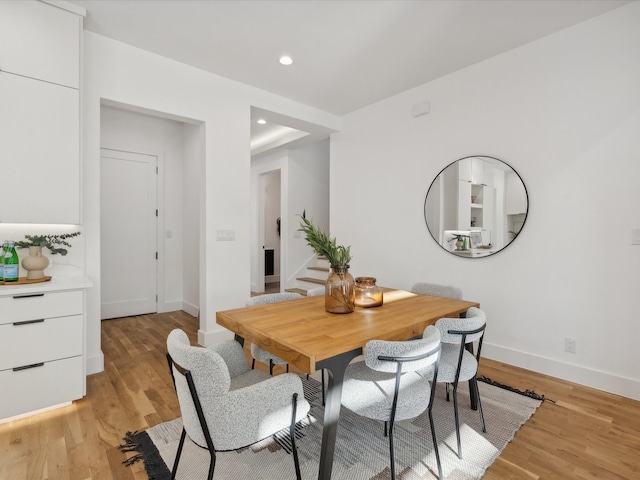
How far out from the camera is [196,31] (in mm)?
2719

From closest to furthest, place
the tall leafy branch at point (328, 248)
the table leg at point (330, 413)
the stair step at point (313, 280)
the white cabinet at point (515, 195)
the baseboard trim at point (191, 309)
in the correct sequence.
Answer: the table leg at point (330, 413) → the tall leafy branch at point (328, 248) → the white cabinet at point (515, 195) → the baseboard trim at point (191, 309) → the stair step at point (313, 280)

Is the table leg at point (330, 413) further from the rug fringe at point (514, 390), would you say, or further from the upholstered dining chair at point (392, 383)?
the rug fringe at point (514, 390)

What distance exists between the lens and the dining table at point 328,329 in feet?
4.53

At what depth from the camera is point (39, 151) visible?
231cm

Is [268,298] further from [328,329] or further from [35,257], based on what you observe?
[35,257]

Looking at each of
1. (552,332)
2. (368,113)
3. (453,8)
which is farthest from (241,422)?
(368,113)

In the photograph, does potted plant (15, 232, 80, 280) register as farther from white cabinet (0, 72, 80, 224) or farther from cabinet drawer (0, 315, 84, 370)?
cabinet drawer (0, 315, 84, 370)

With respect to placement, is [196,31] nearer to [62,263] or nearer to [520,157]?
[62,263]

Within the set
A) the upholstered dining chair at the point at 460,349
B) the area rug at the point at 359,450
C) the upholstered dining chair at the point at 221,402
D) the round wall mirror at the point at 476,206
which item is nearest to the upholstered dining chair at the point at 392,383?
the upholstered dining chair at the point at 460,349

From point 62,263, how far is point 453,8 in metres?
3.47

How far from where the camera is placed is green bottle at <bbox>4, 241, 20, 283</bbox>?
217 cm

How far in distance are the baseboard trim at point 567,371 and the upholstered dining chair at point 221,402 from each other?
2.44m

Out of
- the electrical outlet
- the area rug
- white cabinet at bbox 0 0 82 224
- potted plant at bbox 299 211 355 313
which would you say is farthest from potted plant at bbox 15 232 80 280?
the electrical outlet

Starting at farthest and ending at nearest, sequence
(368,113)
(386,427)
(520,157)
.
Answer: (368,113)
(520,157)
(386,427)
